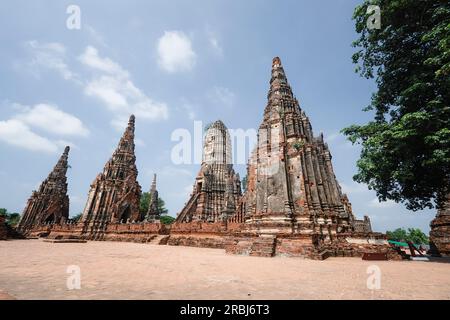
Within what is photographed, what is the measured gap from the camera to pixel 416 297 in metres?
3.65

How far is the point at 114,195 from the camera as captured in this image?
97.9ft

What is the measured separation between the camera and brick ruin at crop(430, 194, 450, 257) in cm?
1587

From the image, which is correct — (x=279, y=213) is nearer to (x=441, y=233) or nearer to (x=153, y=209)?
(x=441, y=233)

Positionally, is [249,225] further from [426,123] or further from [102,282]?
[102,282]

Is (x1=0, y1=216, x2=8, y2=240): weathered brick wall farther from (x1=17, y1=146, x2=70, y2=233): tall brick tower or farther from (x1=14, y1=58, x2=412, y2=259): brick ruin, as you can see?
(x1=17, y1=146, x2=70, y2=233): tall brick tower

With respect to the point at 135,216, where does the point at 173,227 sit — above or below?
below

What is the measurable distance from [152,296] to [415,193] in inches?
465

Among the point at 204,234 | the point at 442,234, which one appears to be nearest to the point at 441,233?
the point at 442,234

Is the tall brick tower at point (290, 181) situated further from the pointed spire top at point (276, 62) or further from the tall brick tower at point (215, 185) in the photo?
the tall brick tower at point (215, 185)

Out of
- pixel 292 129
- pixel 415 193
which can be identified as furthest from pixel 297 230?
pixel 292 129

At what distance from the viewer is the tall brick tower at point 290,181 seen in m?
13.2

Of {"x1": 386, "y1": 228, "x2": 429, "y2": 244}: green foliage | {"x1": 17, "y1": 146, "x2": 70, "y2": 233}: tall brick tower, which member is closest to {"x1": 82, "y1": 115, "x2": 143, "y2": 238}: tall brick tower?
{"x1": 17, "y1": 146, "x2": 70, "y2": 233}: tall brick tower

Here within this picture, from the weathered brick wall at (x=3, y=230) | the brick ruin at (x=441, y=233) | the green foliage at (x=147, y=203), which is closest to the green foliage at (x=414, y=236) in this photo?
the brick ruin at (x=441, y=233)
